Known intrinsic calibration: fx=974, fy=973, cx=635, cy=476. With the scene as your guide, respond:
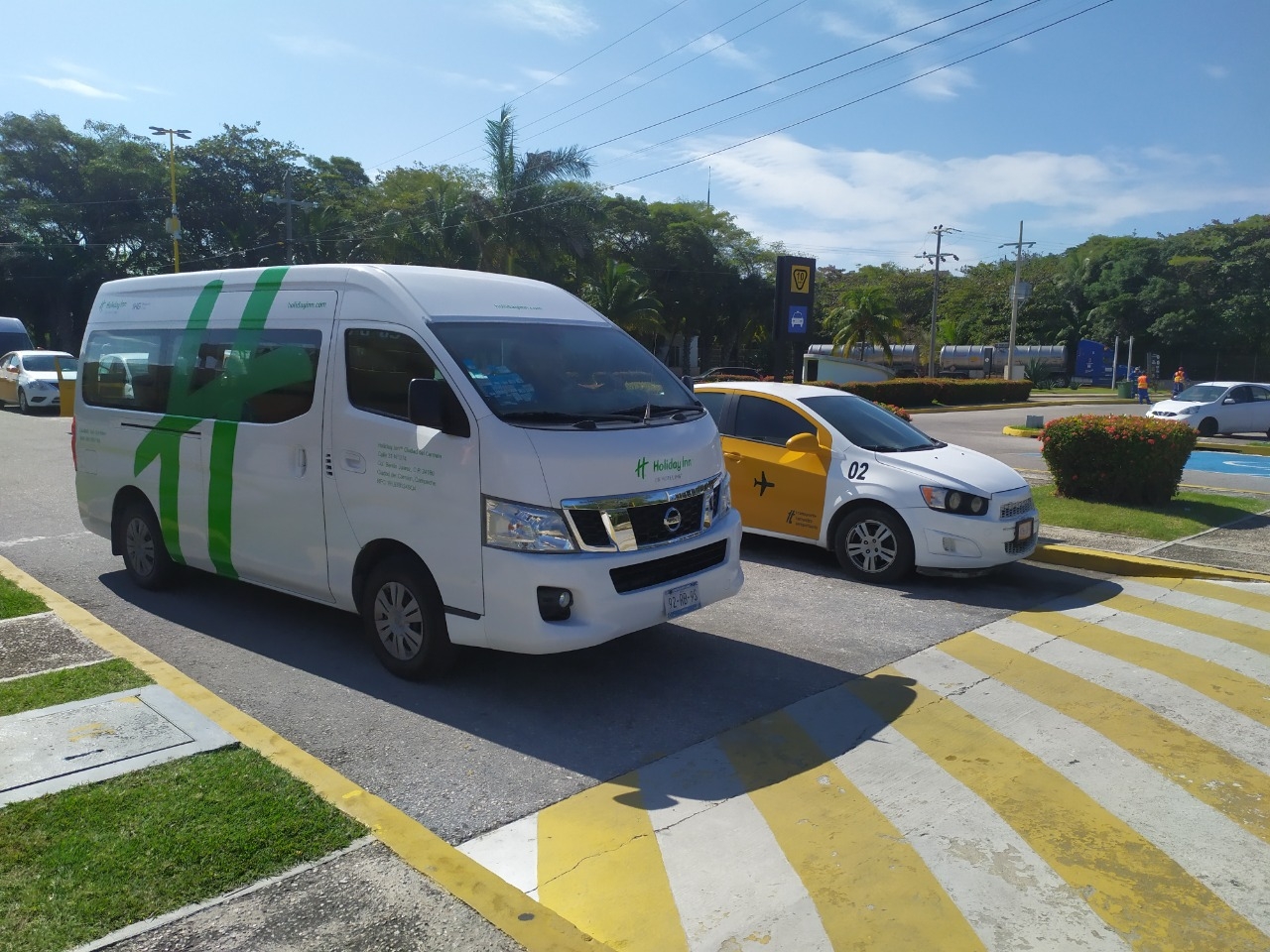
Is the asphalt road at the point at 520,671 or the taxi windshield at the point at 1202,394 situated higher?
the taxi windshield at the point at 1202,394

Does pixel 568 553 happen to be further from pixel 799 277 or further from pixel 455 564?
pixel 799 277

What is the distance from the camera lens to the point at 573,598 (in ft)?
16.4

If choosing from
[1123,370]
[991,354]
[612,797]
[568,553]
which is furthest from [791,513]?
[1123,370]

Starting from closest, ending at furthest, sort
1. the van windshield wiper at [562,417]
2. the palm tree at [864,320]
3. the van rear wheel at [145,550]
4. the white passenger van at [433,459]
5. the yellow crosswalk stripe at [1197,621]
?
1. the white passenger van at [433,459]
2. the van windshield wiper at [562,417]
3. the yellow crosswalk stripe at [1197,621]
4. the van rear wheel at [145,550]
5. the palm tree at [864,320]

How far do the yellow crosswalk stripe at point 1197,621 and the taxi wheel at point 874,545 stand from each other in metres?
1.61

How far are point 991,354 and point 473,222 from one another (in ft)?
120

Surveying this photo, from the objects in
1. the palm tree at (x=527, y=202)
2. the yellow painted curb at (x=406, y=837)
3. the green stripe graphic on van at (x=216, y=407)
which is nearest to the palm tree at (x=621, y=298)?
the palm tree at (x=527, y=202)

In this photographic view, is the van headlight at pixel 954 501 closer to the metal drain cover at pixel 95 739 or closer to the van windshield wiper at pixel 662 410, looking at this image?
the van windshield wiper at pixel 662 410

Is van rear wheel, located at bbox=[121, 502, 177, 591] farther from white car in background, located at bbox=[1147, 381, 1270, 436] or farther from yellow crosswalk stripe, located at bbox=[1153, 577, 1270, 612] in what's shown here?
white car in background, located at bbox=[1147, 381, 1270, 436]

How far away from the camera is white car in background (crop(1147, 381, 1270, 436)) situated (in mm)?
23156

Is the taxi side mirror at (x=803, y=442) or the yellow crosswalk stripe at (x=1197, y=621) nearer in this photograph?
the yellow crosswalk stripe at (x=1197, y=621)

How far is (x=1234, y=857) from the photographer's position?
3.81m

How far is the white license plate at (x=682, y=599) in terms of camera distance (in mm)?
5379

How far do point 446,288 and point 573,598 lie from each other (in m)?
2.07
